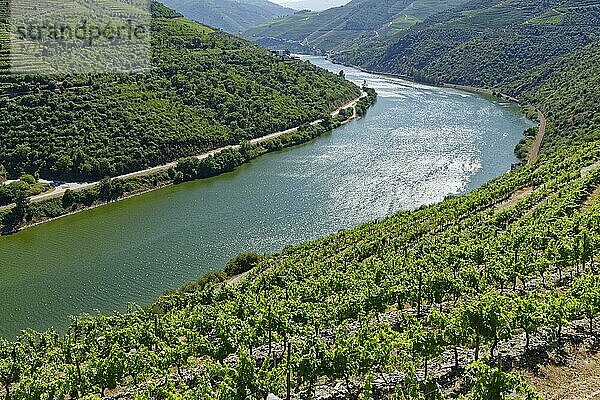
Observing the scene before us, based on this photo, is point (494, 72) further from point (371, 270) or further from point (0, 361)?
point (0, 361)

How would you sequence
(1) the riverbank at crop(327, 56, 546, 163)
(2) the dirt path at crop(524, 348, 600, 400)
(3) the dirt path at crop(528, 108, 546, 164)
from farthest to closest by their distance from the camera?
(1) the riverbank at crop(327, 56, 546, 163)
(3) the dirt path at crop(528, 108, 546, 164)
(2) the dirt path at crop(524, 348, 600, 400)

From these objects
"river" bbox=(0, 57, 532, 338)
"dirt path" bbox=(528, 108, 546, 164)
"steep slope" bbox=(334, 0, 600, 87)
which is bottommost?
"river" bbox=(0, 57, 532, 338)

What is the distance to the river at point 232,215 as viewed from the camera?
42.2m

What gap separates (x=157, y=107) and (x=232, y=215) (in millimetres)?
31823

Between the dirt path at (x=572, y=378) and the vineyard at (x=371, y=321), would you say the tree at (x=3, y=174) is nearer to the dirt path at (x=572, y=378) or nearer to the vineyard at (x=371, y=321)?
the vineyard at (x=371, y=321)

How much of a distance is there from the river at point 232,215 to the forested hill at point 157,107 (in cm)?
785

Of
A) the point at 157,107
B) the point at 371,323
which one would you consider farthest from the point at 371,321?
the point at 157,107

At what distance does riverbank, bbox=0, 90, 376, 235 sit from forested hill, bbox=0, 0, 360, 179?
7.41ft

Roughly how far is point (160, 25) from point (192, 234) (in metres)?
72.4

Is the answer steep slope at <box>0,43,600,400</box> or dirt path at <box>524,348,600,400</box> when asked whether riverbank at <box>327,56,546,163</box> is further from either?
dirt path at <box>524,348,600,400</box>

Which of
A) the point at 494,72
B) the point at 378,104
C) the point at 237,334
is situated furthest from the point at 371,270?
the point at 494,72

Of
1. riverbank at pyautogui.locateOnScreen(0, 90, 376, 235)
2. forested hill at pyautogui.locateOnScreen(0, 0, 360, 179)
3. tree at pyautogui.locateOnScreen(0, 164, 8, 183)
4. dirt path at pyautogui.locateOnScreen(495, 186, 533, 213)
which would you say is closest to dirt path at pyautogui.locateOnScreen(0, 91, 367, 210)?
riverbank at pyautogui.locateOnScreen(0, 90, 376, 235)

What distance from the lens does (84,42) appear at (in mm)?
87188

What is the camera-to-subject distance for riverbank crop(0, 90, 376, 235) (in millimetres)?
55750
